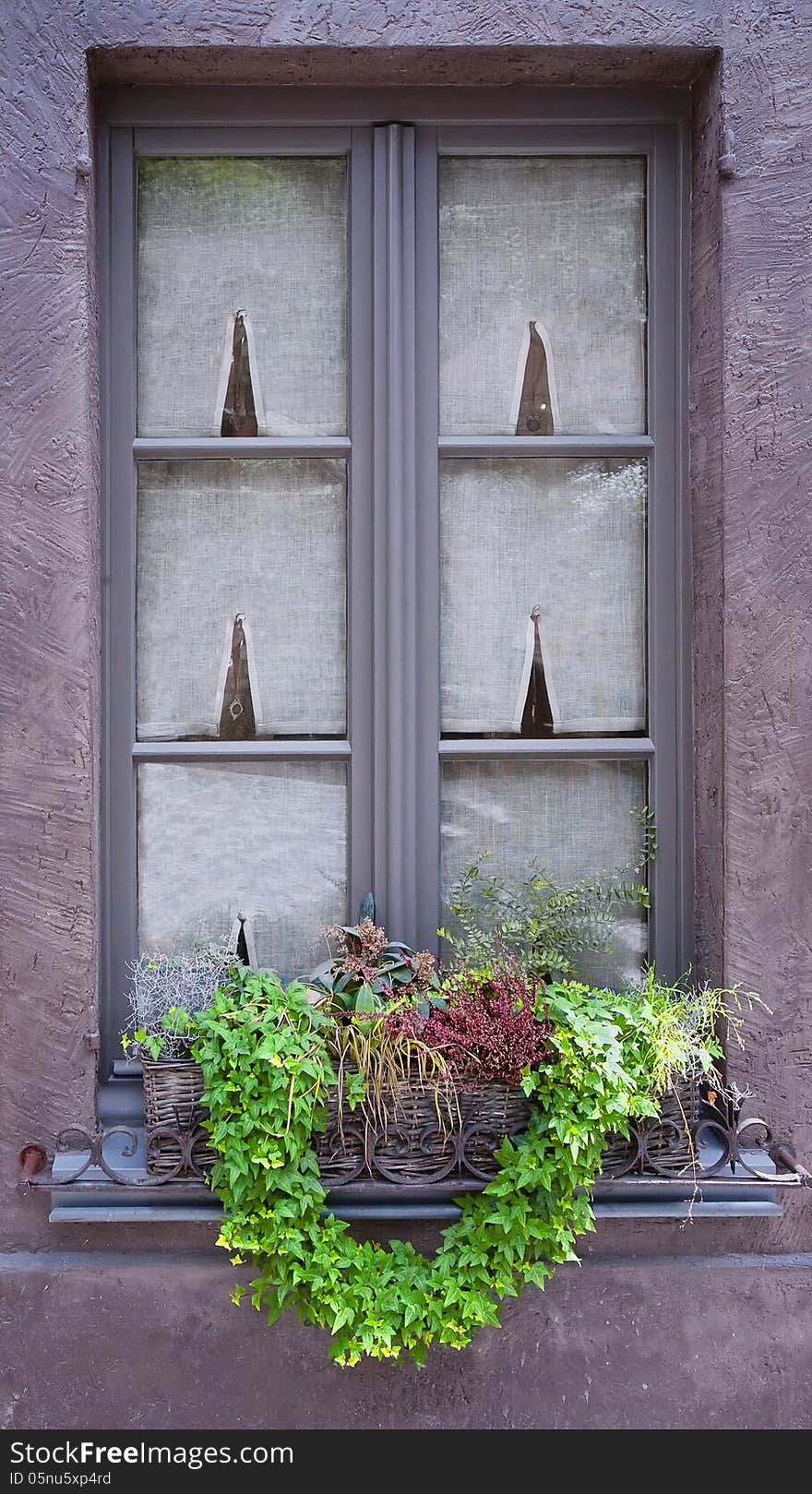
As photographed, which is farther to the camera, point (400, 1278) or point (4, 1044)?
point (4, 1044)

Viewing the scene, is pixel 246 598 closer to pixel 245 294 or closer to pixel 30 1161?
pixel 245 294

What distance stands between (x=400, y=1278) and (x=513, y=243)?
2.57m

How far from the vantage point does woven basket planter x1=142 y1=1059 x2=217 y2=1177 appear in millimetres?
2209

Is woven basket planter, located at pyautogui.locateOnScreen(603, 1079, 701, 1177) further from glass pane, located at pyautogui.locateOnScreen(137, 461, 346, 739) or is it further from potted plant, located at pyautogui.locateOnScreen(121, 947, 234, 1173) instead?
glass pane, located at pyautogui.locateOnScreen(137, 461, 346, 739)

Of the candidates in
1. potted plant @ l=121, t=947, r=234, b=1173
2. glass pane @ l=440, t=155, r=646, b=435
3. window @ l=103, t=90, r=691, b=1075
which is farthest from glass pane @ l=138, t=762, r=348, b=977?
Result: glass pane @ l=440, t=155, r=646, b=435

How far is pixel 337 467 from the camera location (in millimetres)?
2598

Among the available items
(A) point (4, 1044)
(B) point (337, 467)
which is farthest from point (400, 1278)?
(B) point (337, 467)

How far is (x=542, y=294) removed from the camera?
2604 millimetres

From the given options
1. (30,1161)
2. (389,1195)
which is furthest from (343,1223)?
(30,1161)

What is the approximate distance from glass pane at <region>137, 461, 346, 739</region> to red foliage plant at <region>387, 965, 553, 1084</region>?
2.63 feet

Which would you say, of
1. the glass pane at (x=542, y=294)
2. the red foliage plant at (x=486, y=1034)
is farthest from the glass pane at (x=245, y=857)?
the glass pane at (x=542, y=294)

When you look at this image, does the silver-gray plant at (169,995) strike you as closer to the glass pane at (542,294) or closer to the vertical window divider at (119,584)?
the vertical window divider at (119,584)

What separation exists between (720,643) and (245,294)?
1.54m

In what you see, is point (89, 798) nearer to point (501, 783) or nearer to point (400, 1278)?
point (501, 783)
